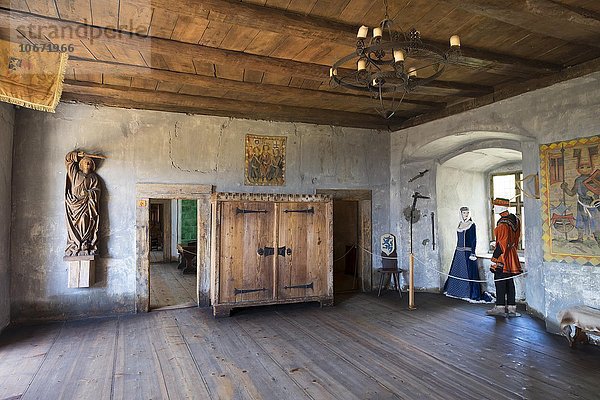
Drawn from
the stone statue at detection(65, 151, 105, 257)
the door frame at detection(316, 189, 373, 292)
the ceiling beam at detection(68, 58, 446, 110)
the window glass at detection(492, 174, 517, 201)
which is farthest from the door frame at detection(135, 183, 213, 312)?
the window glass at detection(492, 174, 517, 201)

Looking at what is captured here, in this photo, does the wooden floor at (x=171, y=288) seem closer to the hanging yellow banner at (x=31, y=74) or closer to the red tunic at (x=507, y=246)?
the hanging yellow banner at (x=31, y=74)

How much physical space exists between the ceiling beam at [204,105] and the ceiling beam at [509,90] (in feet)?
2.90

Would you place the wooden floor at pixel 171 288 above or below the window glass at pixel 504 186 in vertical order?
below

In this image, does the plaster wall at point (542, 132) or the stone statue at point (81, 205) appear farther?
the stone statue at point (81, 205)

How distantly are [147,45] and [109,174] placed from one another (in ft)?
8.69

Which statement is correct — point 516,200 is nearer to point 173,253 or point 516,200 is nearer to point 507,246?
point 507,246

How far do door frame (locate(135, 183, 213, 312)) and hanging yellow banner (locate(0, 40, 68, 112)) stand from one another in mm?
2501

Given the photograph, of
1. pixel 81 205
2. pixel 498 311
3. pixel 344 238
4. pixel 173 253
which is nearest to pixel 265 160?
→ pixel 81 205

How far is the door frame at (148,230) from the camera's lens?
5.84 meters

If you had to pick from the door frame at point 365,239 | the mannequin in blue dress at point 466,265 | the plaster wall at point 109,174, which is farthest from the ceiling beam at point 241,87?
the mannequin in blue dress at point 466,265

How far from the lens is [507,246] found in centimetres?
569

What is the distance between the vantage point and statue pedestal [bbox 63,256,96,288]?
5.33 metres

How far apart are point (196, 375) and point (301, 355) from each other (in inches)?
43.9

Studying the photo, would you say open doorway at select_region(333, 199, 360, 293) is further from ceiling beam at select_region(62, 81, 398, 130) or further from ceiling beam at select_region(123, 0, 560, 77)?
ceiling beam at select_region(123, 0, 560, 77)
